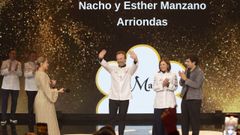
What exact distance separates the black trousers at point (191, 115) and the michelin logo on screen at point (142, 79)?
3195 millimetres

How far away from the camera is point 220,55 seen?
11.6 meters

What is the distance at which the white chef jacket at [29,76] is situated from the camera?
34.8 feet

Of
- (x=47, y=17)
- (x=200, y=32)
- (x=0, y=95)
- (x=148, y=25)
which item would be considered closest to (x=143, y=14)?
(x=148, y=25)

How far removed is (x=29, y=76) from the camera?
1065 cm

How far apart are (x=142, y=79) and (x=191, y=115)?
3.39m

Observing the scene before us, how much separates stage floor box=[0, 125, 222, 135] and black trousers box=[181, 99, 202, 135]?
1.22m

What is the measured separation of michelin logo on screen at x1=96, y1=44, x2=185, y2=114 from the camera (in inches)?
452

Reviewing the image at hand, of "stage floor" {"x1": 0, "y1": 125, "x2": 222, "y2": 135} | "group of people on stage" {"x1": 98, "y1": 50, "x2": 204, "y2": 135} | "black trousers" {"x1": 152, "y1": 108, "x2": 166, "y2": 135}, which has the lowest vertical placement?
"stage floor" {"x1": 0, "y1": 125, "x2": 222, "y2": 135}

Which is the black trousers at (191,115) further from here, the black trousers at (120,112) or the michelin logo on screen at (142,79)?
the michelin logo on screen at (142,79)

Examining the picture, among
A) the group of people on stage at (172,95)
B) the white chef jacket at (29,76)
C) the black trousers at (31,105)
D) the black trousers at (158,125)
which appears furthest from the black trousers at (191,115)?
the white chef jacket at (29,76)

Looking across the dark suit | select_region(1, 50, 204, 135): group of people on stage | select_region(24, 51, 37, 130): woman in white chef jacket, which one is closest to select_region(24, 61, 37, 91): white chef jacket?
select_region(24, 51, 37, 130): woman in white chef jacket

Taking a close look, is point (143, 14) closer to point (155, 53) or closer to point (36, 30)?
point (155, 53)

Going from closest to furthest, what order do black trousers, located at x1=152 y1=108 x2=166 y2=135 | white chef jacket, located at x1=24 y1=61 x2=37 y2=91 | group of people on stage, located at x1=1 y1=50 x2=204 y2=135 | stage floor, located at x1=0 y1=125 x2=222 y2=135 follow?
group of people on stage, located at x1=1 y1=50 x2=204 y2=135 → black trousers, located at x1=152 y1=108 x2=166 y2=135 → stage floor, located at x1=0 y1=125 x2=222 y2=135 → white chef jacket, located at x1=24 y1=61 x2=37 y2=91

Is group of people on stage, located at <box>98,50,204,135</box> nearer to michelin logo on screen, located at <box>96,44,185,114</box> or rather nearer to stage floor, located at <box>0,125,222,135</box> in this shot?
stage floor, located at <box>0,125,222,135</box>
